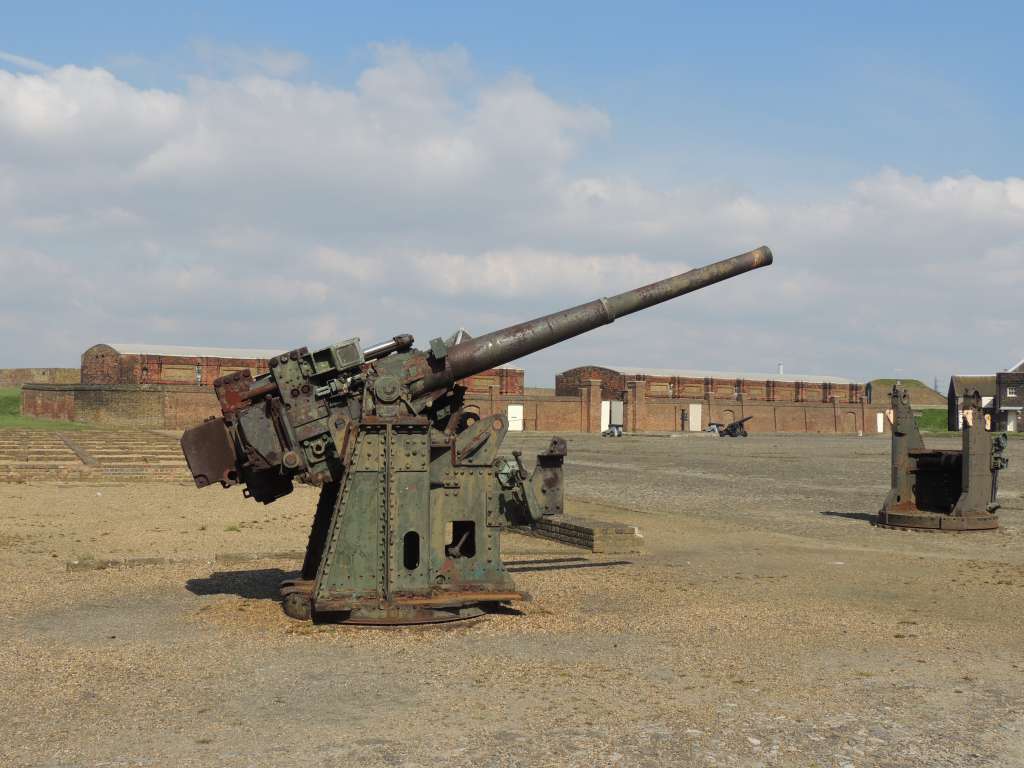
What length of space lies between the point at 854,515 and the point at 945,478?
69.0 inches

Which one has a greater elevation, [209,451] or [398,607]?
[209,451]

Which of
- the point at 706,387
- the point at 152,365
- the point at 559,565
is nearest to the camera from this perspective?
the point at 559,565

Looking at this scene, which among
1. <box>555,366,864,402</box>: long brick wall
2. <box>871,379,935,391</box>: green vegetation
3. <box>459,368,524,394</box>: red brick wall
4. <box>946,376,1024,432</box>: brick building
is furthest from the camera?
<box>871,379,935,391</box>: green vegetation

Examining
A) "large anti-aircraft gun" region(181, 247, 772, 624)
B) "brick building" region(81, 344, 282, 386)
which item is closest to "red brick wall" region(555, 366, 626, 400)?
"brick building" region(81, 344, 282, 386)

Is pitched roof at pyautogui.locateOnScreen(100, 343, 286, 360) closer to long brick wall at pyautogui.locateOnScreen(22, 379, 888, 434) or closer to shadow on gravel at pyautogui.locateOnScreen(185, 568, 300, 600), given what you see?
long brick wall at pyautogui.locateOnScreen(22, 379, 888, 434)

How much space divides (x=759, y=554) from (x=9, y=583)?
862 centimetres

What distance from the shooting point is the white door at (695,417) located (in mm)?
73688

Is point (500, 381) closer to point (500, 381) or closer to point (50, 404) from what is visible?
point (500, 381)

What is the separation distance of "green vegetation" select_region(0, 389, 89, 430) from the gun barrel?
41302 mm

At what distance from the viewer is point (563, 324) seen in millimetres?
9156

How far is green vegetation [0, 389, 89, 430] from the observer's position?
46906 mm

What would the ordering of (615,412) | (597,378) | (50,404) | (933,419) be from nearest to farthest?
(50,404) < (615,412) < (597,378) < (933,419)

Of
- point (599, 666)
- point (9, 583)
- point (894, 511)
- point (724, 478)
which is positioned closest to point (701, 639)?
point (599, 666)

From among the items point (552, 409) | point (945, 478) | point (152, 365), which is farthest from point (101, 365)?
point (945, 478)
